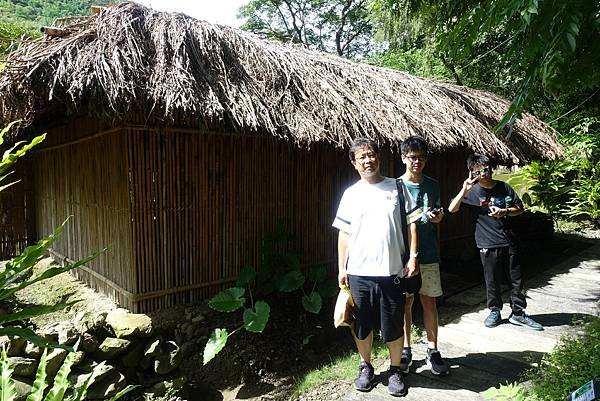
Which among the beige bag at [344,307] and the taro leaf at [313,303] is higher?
the beige bag at [344,307]

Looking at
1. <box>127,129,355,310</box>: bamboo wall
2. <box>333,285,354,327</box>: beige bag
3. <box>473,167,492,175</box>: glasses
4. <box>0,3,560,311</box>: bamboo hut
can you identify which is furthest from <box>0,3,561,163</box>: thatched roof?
<box>333,285,354,327</box>: beige bag

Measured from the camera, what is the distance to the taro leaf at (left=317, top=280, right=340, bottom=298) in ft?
15.6

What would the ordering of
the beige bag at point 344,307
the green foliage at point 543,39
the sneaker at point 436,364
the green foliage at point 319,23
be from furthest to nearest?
1. the green foliage at point 319,23
2. the sneaker at point 436,364
3. the beige bag at point 344,307
4. the green foliage at point 543,39

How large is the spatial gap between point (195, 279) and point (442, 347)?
2589mm

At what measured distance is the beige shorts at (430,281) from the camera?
11.0 ft

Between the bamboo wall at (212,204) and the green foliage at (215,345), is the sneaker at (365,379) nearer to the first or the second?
the green foliage at (215,345)

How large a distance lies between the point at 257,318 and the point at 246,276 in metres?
0.63

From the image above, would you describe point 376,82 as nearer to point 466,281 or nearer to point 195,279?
point 466,281

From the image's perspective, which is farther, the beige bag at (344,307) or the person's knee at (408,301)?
Result: the person's knee at (408,301)

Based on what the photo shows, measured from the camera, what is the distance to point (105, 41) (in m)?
3.91

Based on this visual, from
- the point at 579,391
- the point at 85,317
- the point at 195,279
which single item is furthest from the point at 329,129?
the point at 579,391

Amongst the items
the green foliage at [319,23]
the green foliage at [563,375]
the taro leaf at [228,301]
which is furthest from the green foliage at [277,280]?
Result: the green foliage at [319,23]

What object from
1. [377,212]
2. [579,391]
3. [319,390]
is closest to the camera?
[579,391]

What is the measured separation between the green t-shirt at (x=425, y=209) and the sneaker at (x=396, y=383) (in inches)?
33.9
